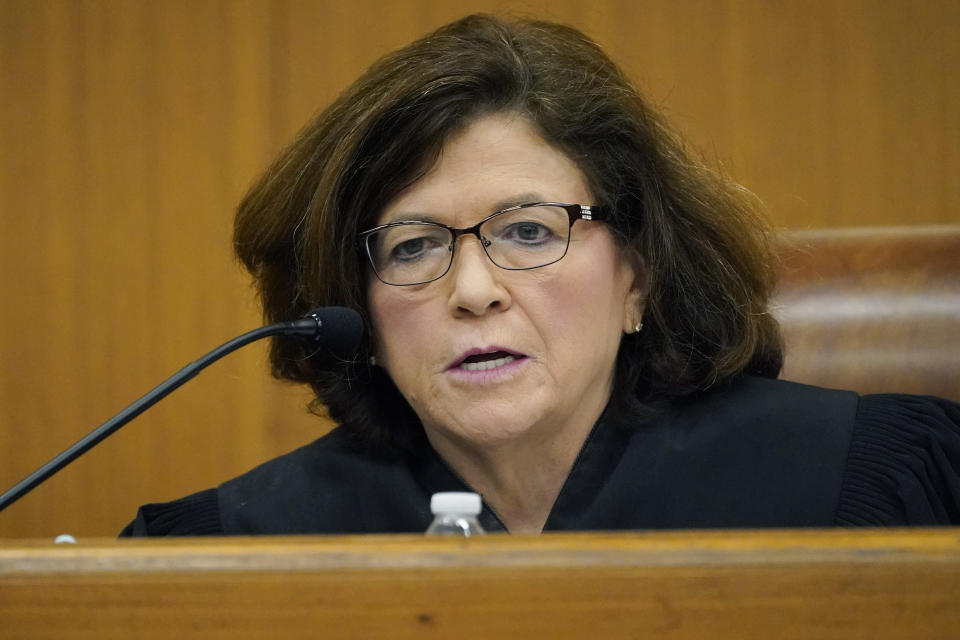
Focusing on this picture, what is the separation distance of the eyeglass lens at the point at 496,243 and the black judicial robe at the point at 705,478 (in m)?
0.24

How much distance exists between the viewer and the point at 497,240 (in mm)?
1242

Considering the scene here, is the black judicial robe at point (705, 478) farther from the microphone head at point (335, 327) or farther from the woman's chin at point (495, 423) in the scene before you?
the microphone head at point (335, 327)

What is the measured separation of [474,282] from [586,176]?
21cm

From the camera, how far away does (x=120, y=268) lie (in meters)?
2.60

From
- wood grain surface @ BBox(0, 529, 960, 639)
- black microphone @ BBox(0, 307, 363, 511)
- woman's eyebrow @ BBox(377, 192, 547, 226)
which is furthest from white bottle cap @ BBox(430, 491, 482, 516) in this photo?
woman's eyebrow @ BBox(377, 192, 547, 226)

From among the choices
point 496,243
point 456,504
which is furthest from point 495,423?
point 456,504

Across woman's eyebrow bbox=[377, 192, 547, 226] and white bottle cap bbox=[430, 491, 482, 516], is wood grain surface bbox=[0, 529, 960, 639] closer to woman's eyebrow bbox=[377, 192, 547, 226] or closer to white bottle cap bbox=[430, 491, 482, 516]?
white bottle cap bbox=[430, 491, 482, 516]

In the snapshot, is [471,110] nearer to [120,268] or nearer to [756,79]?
[756,79]

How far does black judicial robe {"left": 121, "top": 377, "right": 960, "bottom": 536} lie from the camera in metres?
1.20

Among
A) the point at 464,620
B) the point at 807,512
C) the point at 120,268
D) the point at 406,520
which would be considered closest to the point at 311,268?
the point at 406,520

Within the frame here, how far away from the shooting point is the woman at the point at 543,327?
121 cm

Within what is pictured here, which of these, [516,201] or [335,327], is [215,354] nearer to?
[335,327]

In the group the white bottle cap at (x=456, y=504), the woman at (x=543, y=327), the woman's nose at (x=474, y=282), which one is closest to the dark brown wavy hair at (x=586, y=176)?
the woman at (x=543, y=327)

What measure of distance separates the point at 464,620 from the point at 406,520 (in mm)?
773
